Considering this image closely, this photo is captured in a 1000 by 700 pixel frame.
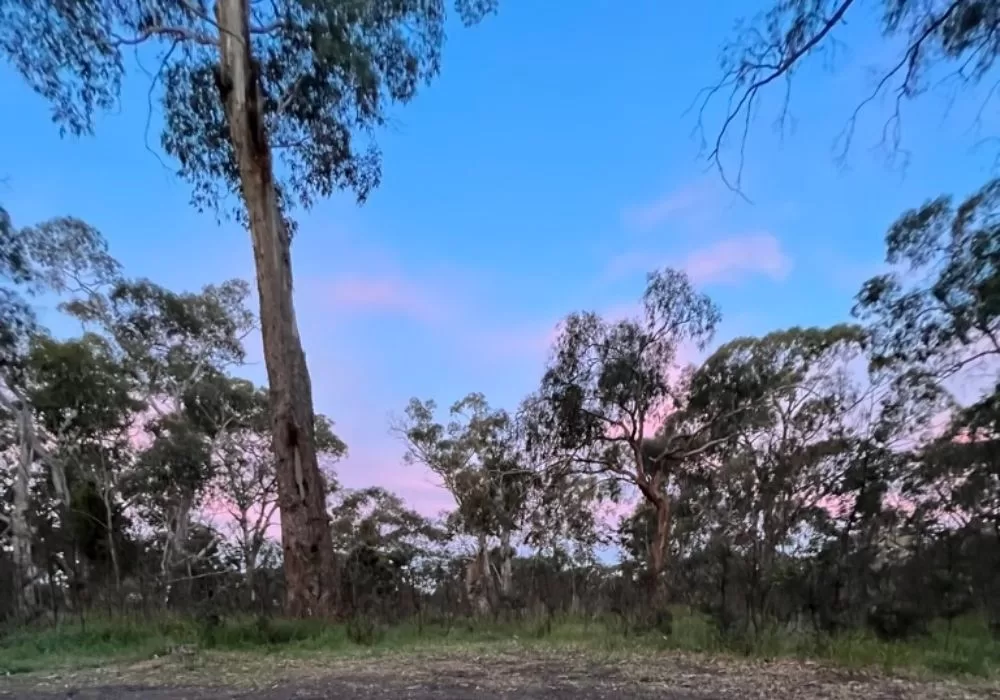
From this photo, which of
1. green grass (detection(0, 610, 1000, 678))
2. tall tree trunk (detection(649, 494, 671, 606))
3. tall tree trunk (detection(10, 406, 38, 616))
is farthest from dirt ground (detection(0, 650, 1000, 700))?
tall tree trunk (detection(10, 406, 38, 616))

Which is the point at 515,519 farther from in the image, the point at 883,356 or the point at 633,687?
the point at 633,687

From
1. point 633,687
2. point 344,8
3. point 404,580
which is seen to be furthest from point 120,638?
point 344,8

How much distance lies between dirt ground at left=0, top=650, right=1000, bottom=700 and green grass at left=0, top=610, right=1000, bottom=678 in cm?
44

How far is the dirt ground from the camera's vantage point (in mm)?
4184

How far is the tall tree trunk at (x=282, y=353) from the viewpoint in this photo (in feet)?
26.6

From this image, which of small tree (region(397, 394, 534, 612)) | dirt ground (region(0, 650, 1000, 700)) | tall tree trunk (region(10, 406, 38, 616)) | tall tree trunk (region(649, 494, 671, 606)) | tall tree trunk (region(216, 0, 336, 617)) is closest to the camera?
dirt ground (region(0, 650, 1000, 700))

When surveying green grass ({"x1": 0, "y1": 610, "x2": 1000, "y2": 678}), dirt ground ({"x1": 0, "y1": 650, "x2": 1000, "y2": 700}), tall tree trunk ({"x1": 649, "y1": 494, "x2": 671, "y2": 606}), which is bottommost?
dirt ground ({"x1": 0, "y1": 650, "x2": 1000, "y2": 700})

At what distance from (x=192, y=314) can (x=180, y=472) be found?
13.9 feet

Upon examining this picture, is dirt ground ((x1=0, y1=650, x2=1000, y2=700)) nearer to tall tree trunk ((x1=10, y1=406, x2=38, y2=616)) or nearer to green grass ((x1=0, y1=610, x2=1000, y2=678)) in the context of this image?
green grass ((x1=0, y1=610, x2=1000, y2=678))

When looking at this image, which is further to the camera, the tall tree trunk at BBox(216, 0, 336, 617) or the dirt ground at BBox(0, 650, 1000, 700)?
the tall tree trunk at BBox(216, 0, 336, 617)

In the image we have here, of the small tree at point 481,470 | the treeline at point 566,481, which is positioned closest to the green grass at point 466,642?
the treeline at point 566,481

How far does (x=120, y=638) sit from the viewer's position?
22.7 feet

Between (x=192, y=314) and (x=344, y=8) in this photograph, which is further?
(x=192, y=314)

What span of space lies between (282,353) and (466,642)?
346 cm
